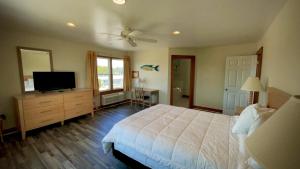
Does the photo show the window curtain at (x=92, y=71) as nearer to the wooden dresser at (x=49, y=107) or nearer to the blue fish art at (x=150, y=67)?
the wooden dresser at (x=49, y=107)

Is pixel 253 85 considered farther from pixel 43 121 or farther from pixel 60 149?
pixel 43 121

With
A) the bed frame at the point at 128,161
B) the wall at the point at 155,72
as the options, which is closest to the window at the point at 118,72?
the wall at the point at 155,72

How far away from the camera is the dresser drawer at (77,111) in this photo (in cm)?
353

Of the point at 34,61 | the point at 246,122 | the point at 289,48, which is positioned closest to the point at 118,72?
the point at 34,61

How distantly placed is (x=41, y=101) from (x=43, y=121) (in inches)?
19.2

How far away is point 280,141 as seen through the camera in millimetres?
451

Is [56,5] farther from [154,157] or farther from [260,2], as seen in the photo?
[260,2]

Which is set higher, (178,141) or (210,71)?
(210,71)

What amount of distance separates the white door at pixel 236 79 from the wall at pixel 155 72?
1.99 m

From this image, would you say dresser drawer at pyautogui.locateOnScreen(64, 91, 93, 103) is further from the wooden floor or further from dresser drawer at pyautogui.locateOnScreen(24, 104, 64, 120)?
the wooden floor

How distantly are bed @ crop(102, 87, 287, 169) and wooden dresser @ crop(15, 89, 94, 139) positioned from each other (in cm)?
209

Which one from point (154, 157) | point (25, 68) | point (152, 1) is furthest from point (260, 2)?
point (25, 68)

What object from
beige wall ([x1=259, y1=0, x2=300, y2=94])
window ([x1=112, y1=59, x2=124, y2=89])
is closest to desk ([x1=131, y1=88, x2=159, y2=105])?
window ([x1=112, y1=59, x2=124, y2=89])

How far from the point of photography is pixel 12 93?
121 inches
